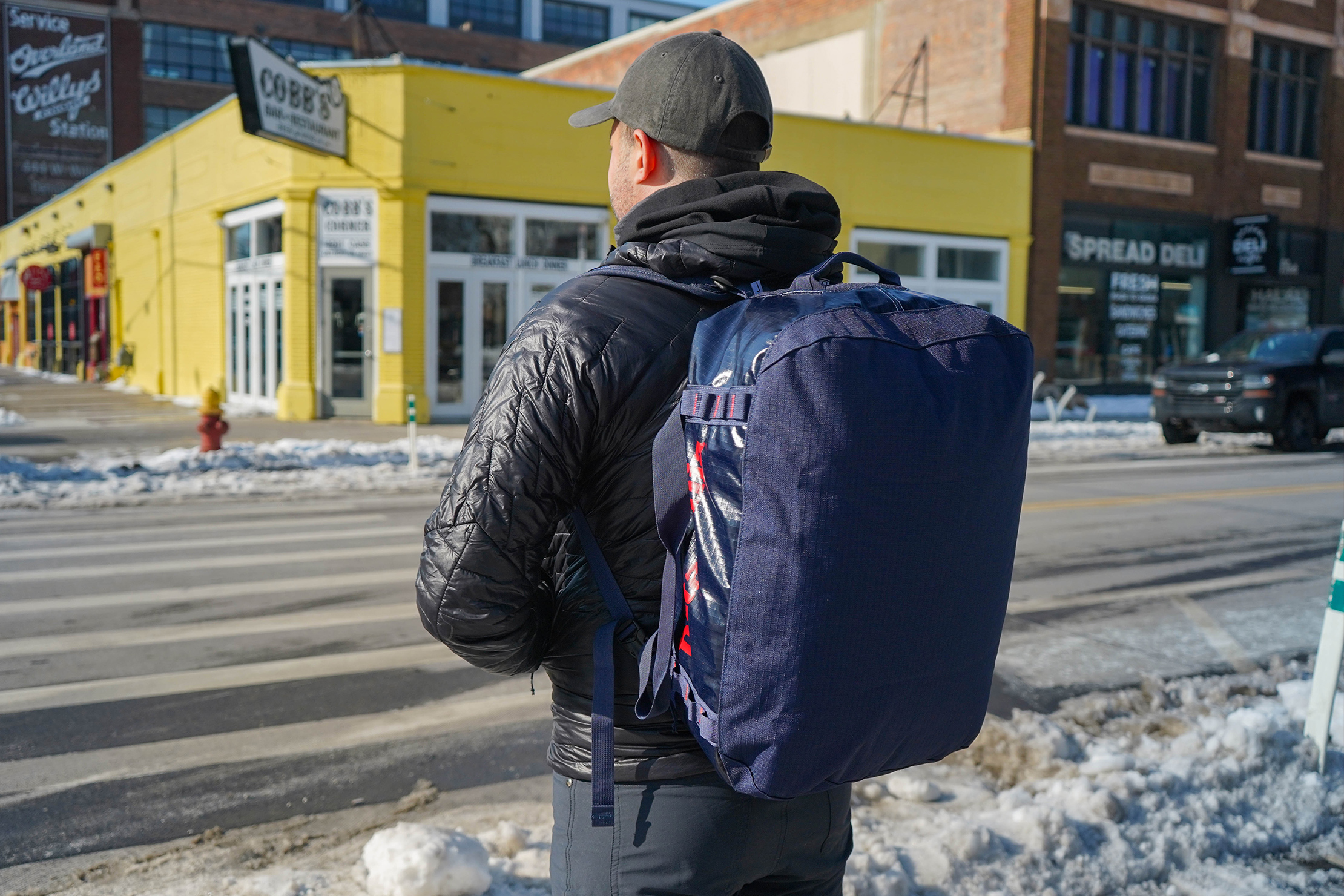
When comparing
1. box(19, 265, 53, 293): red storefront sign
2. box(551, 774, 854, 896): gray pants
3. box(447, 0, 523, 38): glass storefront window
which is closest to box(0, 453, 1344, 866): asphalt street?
box(551, 774, 854, 896): gray pants

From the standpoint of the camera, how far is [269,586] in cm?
711

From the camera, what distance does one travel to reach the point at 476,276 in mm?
19109

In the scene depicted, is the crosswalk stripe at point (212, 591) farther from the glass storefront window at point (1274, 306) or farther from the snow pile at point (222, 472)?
the glass storefront window at point (1274, 306)

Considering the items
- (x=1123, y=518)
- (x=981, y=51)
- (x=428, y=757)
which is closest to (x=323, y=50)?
(x=981, y=51)

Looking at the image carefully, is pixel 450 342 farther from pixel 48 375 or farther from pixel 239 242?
pixel 48 375

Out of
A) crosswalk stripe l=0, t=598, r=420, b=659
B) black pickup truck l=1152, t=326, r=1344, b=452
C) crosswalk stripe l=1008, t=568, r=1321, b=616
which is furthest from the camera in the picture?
black pickup truck l=1152, t=326, r=1344, b=452

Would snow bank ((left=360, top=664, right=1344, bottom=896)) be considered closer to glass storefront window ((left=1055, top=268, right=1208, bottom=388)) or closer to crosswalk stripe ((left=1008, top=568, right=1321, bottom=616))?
crosswalk stripe ((left=1008, top=568, right=1321, bottom=616))

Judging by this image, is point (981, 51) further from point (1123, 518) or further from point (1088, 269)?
point (1123, 518)

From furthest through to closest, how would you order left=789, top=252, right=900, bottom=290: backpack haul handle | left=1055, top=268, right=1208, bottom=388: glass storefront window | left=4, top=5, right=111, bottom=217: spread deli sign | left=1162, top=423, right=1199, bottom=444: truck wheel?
left=4, top=5, right=111, bottom=217: spread deli sign → left=1055, top=268, right=1208, bottom=388: glass storefront window → left=1162, top=423, right=1199, bottom=444: truck wheel → left=789, top=252, right=900, bottom=290: backpack haul handle

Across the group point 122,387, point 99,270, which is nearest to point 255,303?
point 122,387

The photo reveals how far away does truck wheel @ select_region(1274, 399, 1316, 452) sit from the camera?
1695 cm

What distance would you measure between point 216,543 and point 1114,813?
692 centimetres

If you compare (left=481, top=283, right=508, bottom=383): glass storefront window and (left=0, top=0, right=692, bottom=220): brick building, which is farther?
(left=0, top=0, right=692, bottom=220): brick building

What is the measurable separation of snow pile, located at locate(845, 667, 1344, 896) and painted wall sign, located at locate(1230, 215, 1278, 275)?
25426 millimetres
